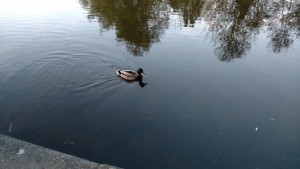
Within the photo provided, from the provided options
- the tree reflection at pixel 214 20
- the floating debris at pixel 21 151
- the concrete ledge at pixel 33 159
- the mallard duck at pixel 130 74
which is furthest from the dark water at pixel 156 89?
the floating debris at pixel 21 151

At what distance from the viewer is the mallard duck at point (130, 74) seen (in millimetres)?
14000

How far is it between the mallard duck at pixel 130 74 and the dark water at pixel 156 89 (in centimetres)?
30

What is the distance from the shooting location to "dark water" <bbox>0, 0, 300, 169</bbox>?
33.5ft

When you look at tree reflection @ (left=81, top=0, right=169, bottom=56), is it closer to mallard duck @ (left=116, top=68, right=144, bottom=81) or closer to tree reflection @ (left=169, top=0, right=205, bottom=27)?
tree reflection @ (left=169, top=0, right=205, bottom=27)

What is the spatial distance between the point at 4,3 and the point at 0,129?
18905mm

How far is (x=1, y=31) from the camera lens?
1928 cm

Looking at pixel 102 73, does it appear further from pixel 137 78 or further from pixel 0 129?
pixel 0 129

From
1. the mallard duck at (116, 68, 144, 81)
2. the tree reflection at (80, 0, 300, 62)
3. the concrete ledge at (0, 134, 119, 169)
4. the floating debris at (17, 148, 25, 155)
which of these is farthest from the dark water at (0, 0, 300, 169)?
the floating debris at (17, 148, 25, 155)

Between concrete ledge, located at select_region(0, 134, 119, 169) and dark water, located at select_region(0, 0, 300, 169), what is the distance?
147cm

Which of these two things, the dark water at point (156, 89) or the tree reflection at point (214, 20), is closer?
the dark water at point (156, 89)

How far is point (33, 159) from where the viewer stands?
26.4ft

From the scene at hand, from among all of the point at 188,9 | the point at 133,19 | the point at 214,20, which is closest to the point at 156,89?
the point at 133,19

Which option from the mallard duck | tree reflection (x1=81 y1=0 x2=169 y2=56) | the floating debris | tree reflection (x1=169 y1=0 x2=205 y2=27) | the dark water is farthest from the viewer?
tree reflection (x1=169 y1=0 x2=205 y2=27)

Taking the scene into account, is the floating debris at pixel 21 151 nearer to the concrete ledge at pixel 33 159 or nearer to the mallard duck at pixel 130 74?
the concrete ledge at pixel 33 159
